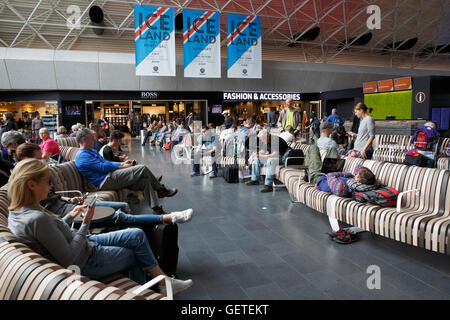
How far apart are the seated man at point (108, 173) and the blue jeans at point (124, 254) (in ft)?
8.14

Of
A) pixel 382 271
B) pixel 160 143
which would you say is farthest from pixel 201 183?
pixel 160 143

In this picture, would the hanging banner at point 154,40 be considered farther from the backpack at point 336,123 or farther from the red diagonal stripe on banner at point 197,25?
the backpack at point 336,123

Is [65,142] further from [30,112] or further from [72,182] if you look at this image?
[30,112]

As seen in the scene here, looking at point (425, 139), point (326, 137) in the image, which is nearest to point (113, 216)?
point (326, 137)

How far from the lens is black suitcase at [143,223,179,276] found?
3213 millimetres

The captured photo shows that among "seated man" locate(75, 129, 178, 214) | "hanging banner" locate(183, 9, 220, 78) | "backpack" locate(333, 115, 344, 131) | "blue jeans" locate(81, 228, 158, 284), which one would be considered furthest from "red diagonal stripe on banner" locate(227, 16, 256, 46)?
"blue jeans" locate(81, 228, 158, 284)

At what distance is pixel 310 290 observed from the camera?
3.02 metres

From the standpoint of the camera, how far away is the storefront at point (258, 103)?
23.7 metres

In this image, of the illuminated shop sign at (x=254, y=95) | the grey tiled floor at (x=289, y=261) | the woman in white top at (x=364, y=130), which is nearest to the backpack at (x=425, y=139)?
the woman in white top at (x=364, y=130)

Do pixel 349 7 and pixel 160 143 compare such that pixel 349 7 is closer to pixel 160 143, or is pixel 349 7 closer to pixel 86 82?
pixel 160 143

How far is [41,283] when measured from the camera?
59.5 inches

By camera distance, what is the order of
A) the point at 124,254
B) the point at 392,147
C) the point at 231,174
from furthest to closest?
the point at 392,147, the point at 231,174, the point at 124,254

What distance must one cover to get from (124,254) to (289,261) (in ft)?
6.28

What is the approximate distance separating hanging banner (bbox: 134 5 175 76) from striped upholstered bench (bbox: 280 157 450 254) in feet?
33.7
